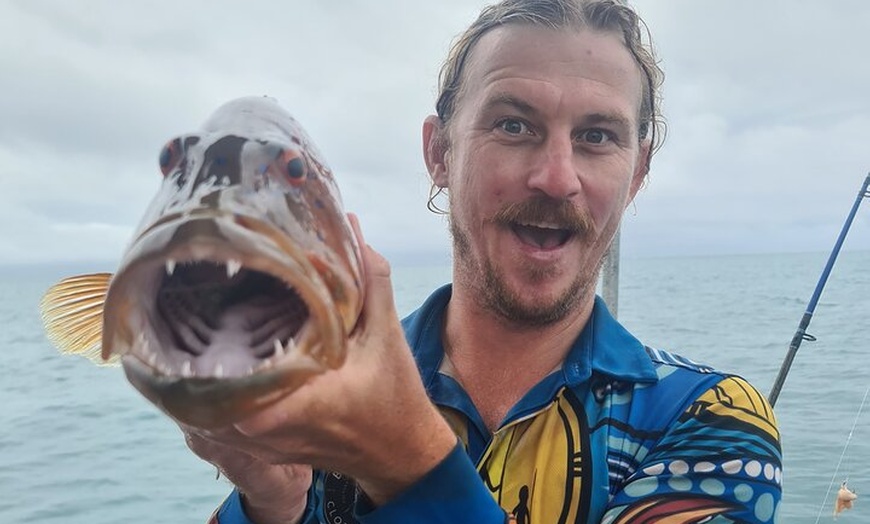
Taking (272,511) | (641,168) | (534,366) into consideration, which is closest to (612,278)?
(641,168)

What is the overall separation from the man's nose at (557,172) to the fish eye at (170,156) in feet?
3.45

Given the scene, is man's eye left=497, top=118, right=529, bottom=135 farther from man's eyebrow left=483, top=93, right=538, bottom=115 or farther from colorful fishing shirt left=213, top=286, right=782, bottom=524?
colorful fishing shirt left=213, top=286, right=782, bottom=524

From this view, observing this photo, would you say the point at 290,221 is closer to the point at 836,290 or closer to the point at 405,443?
the point at 405,443

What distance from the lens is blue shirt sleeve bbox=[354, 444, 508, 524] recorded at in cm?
147

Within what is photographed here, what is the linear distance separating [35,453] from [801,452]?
467 inches

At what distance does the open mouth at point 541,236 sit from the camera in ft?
7.37

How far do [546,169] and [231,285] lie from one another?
1119mm

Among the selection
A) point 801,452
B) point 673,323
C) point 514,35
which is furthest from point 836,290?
point 514,35

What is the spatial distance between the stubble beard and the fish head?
906 millimetres

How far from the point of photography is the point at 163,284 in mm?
1226

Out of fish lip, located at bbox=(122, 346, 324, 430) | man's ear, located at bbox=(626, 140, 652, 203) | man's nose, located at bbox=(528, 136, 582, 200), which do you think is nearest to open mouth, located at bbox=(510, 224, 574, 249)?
man's nose, located at bbox=(528, 136, 582, 200)

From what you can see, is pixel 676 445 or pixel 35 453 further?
pixel 35 453

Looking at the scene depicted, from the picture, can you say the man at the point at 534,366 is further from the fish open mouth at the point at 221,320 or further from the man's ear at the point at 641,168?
the fish open mouth at the point at 221,320

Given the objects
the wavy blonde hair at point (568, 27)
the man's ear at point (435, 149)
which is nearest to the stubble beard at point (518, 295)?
the man's ear at point (435, 149)
